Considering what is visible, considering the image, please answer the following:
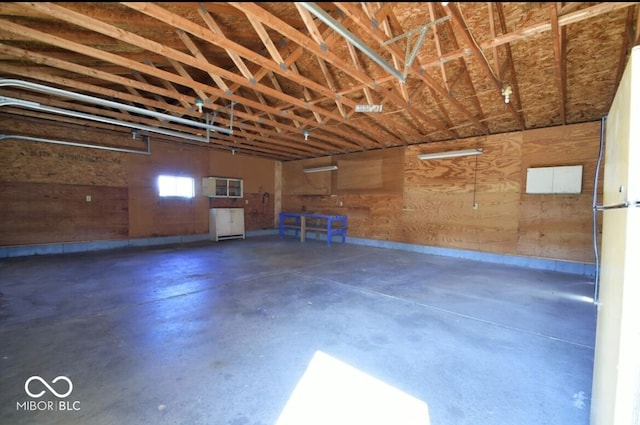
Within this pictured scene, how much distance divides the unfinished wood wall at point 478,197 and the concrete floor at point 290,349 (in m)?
1.38

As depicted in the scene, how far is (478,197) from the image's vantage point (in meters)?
6.07

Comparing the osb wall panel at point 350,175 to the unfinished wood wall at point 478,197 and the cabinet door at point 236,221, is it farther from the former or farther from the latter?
the cabinet door at point 236,221

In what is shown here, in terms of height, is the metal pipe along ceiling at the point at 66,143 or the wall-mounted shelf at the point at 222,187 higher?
the metal pipe along ceiling at the point at 66,143

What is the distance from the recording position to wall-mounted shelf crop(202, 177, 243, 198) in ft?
26.5

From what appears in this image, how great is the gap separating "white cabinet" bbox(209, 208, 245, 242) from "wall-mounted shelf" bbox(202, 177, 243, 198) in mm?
501

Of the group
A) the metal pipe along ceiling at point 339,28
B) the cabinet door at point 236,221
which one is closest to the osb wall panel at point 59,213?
the cabinet door at point 236,221

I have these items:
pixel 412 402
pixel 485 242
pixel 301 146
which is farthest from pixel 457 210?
pixel 412 402

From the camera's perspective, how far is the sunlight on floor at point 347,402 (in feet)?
4.87

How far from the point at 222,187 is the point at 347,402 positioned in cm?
784

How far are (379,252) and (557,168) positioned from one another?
3991mm

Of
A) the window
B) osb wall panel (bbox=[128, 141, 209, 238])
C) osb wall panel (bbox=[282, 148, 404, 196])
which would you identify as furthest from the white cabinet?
osb wall panel (bbox=[282, 148, 404, 196])

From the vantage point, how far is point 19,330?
242cm

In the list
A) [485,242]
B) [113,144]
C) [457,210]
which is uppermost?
[113,144]

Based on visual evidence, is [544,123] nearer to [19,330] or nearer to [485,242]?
[485,242]
